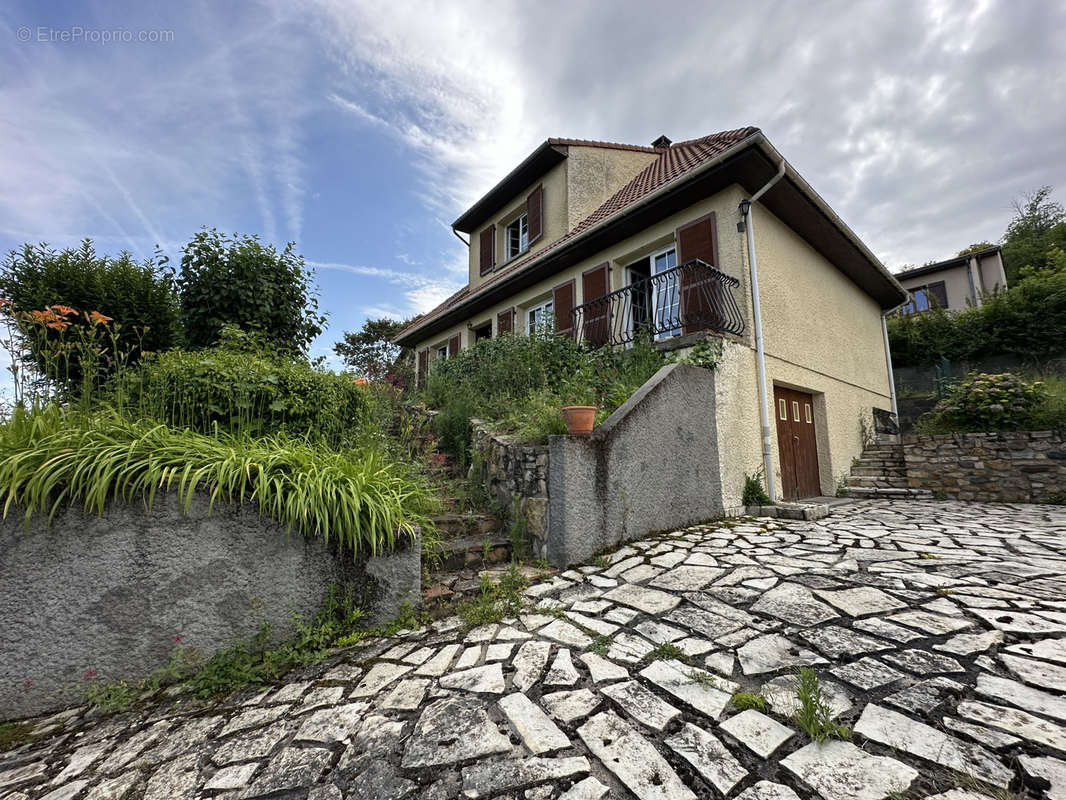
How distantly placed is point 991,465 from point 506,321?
890cm

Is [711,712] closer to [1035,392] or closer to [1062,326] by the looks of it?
[1035,392]

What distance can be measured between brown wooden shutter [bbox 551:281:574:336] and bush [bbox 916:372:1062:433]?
22.2 ft

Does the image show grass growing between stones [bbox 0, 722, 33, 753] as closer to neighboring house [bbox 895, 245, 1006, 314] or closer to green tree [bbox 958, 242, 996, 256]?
neighboring house [bbox 895, 245, 1006, 314]

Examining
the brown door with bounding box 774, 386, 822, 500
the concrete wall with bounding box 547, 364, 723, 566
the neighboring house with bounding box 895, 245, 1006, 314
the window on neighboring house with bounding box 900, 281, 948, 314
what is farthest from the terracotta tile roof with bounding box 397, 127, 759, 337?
the window on neighboring house with bounding box 900, 281, 948, 314

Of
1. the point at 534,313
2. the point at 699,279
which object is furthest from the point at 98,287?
the point at 699,279

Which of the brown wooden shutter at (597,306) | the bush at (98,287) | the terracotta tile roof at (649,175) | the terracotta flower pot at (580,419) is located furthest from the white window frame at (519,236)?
the terracotta flower pot at (580,419)

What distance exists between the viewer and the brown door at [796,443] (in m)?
6.09

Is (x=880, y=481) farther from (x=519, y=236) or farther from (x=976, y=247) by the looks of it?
(x=976, y=247)

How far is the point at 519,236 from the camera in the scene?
11.0 m

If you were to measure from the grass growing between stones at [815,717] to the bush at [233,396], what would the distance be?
337 centimetres

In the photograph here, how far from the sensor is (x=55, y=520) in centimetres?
197

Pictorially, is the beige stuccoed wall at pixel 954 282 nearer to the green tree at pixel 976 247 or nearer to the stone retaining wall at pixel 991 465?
the green tree at pixel 976 247

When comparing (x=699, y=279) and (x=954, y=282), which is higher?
(x=954, y=282)

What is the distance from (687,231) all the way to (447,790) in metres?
6.81
